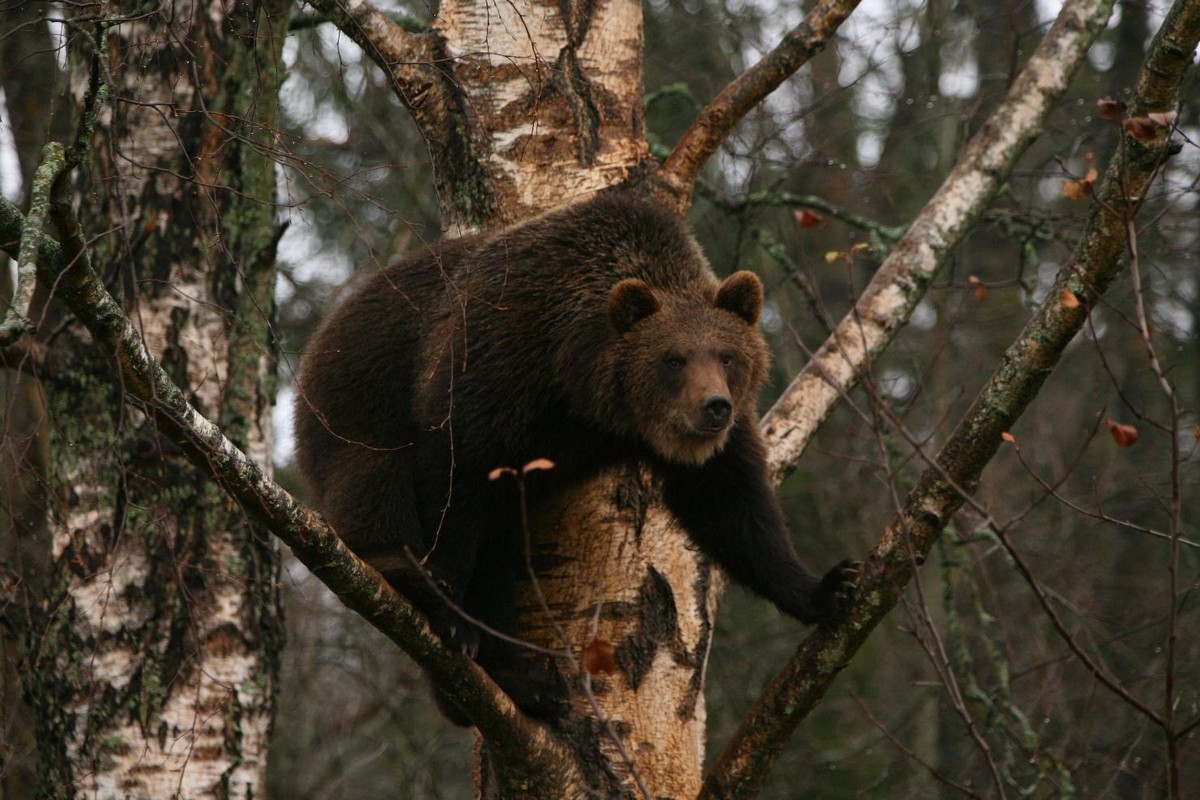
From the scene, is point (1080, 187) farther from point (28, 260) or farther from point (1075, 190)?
point (28, 260)

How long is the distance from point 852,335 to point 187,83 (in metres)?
3.87

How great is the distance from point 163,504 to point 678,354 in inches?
106

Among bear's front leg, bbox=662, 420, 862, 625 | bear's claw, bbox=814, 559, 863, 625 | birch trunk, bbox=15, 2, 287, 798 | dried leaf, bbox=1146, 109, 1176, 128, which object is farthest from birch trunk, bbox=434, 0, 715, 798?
dried leaf, bbox=1146, 109, 1176, 128

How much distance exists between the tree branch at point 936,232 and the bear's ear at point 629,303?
971 millimetres

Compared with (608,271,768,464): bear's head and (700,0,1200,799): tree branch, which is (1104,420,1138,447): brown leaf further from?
(608,271,768,464): bear's head

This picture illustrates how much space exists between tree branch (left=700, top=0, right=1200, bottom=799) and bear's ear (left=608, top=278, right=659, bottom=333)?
1.64m

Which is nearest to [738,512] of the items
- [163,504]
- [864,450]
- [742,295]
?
[742,295]

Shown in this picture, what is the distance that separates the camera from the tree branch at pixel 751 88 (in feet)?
19.8

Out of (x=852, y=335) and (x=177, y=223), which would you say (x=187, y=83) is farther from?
(x=852, y=335)

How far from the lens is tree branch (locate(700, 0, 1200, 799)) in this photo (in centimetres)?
393

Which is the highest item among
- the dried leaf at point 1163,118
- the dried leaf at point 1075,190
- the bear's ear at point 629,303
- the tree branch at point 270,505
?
the bear's ear at point 629,303

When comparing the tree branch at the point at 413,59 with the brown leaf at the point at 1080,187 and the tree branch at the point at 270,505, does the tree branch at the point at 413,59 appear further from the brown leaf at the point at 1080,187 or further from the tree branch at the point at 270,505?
the brown leaf at the point at 1080,187

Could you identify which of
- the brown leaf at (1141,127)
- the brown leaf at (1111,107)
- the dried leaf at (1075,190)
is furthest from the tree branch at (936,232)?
the brown leaf at (1141,127)

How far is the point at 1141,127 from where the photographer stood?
12.4ft
